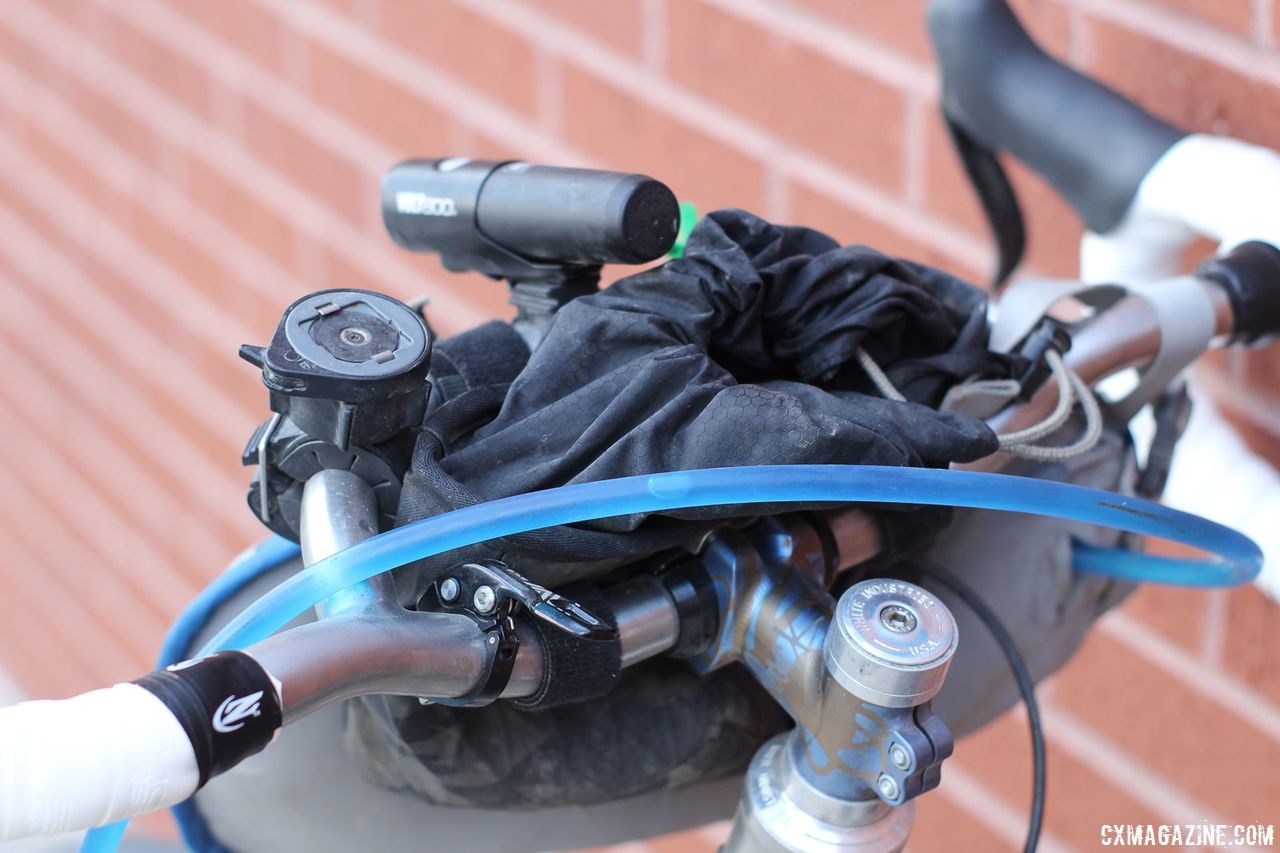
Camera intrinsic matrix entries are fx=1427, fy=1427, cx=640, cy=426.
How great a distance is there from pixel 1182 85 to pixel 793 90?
0.33m

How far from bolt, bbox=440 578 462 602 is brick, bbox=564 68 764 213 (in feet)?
2.58

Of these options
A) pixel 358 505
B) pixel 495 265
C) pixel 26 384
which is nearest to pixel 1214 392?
pixel 495 265

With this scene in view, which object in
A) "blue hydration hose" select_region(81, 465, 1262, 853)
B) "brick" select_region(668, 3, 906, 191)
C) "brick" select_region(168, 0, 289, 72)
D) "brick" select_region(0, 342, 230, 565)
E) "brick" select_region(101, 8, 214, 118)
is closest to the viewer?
"blue hydration hose" select_region(81, 465, 1262, 853)

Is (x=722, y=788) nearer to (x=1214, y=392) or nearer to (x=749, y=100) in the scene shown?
(x=1214, y=392)

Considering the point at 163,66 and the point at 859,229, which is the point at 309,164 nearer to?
the point at 163,66

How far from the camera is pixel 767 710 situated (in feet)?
2.00

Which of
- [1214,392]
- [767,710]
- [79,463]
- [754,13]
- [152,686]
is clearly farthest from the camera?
[79,463]

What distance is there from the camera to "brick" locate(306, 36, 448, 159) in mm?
1506

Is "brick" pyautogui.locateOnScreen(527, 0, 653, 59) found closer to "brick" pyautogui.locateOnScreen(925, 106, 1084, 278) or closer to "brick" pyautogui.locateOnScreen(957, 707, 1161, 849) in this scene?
"brick" pyautogui.locateOnScreen(925, 106, 1084, 278)

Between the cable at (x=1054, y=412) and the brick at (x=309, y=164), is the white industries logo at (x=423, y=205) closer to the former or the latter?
the cable at (x=1054, y=412)

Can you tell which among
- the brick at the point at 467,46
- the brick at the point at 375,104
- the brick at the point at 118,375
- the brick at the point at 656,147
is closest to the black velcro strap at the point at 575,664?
the brick at the point at 656,147

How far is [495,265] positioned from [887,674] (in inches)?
10.3

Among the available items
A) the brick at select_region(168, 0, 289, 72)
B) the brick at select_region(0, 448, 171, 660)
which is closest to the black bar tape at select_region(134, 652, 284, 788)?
the brick at select_region(168, 0, 289, 72)

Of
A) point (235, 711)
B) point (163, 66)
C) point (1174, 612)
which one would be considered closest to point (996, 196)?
point (1174, 612)
